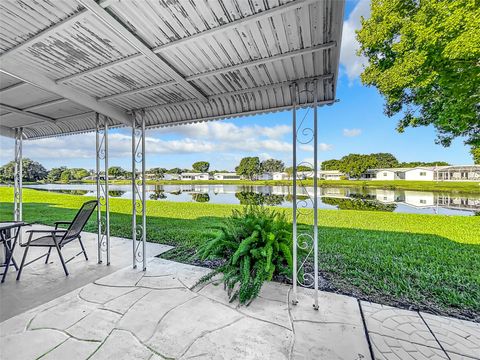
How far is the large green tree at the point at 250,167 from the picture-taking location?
33.4 m

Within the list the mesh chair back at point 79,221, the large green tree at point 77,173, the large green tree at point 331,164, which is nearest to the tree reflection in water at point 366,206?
the mesh chair back at point 79,221

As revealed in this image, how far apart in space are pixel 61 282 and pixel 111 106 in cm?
226

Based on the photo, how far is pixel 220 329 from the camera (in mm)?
1829

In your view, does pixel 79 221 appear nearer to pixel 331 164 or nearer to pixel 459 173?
pixel 459 173

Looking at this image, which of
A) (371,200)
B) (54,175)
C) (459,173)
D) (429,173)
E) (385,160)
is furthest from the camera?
(385,160)

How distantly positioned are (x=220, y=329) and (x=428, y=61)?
7644mm

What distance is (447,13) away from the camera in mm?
4992

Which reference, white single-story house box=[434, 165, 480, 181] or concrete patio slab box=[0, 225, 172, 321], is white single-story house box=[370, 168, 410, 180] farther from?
concrete patio slab box=[0, 225, 172, 321]

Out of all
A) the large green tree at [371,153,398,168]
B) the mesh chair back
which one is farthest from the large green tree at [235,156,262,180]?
the mesh chair back

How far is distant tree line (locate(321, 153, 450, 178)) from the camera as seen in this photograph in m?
36.5

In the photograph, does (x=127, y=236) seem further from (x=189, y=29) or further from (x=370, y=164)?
(x=370, y=164)

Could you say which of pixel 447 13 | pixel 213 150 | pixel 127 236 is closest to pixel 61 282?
pixel 127 236

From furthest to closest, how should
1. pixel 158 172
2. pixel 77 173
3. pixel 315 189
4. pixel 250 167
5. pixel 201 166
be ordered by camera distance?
1. pixel 201 166
2. pixel 158 172
3. pixel 250 167
4. pixel 77 173
5. pixel 315 189

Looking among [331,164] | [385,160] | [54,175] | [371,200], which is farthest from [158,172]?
[385,160]
